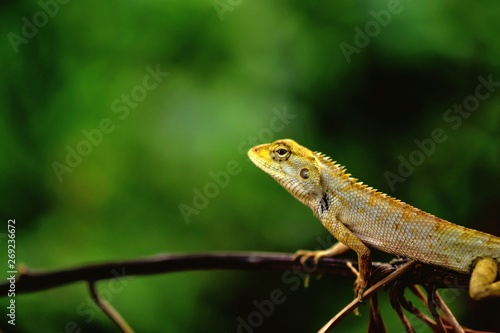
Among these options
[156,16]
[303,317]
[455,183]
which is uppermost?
[156,16]

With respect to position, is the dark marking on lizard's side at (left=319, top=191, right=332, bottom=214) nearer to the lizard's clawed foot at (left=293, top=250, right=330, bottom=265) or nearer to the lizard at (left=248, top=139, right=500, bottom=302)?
the lizard at (left=248, top=139, right=500, bottom=302)

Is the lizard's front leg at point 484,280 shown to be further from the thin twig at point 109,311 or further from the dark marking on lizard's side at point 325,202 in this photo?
the thin twig at point 109,311

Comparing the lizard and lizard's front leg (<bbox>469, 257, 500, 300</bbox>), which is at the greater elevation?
the lizard

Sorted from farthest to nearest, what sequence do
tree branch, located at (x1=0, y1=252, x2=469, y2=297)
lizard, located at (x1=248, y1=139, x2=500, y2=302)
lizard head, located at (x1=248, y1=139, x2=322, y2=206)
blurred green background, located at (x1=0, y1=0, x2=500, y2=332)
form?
1. blurred green background, located at (x1=0, y1=0, x2=500, y2=332)
2. lizard head, located at (x1=248, y1=139, x2=322, y2=206)
3. tree branch, located at (x1=0, y1=252, x2=469, y2=297)
4. lizard, located at (x1=248, y1=139, x2=500, y2=302)

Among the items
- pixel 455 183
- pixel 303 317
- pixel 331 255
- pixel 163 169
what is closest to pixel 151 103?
pixel 163 169

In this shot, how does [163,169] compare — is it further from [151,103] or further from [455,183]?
[455,183]

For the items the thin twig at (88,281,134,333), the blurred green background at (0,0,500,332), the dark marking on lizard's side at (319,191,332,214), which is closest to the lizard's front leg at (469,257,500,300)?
the dark marking on lizard's side at (319,191,332,214)

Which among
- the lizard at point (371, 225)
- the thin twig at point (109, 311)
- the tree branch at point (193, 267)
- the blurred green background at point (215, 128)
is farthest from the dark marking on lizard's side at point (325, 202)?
the blurred green background at point (215, 128)
